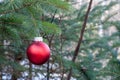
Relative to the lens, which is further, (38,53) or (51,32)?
(51,32)

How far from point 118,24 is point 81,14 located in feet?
1.59

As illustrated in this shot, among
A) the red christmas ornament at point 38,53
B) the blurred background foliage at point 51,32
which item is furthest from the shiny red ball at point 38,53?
the blurred background foliage at point 51,32

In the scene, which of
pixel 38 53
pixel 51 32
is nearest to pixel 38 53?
pixel 38 53

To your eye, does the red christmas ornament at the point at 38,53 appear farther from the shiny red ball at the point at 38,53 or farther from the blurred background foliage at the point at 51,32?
the blurred background foliage at the point at 51,32

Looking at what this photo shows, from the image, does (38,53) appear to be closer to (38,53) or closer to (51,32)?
(38,53)

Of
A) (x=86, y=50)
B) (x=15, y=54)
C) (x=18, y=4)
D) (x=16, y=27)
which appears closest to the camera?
(x=18, y=4)

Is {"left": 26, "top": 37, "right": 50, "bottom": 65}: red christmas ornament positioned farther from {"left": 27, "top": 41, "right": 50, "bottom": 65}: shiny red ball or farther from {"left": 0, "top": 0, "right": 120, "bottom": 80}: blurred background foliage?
{"left": 0, "top": 0, "right": 120, "bottom": 80}: blurred background foliage

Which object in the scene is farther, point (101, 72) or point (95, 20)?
point (95, 20)

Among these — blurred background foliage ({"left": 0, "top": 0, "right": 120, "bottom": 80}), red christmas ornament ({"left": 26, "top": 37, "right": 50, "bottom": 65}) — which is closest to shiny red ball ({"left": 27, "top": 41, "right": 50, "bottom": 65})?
red christmas ornament ({"left": 26, "top": 37, "right": 50, "bottom": 65})

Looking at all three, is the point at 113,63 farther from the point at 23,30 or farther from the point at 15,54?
the point at 15,54

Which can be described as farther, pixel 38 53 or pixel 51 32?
pixel 51 32

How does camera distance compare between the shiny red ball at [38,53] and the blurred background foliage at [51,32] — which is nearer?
the shiny red ball at [38,53]

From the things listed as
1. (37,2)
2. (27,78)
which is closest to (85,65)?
(27,78)

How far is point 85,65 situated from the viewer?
224 cm
